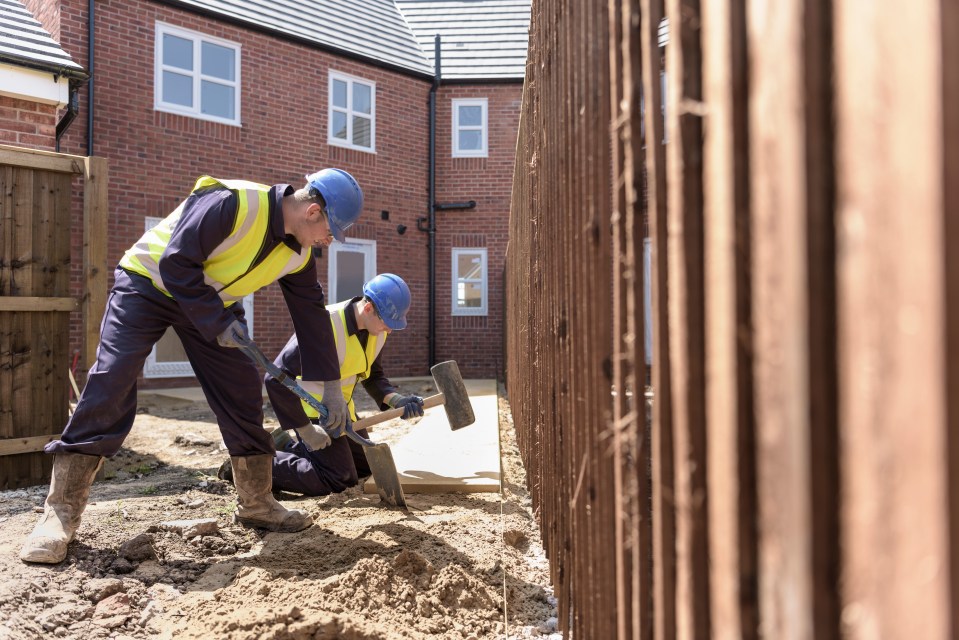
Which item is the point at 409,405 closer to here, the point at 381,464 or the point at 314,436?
the point at 381,464

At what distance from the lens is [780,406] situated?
0.68 metres

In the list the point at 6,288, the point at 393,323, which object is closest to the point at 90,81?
the point at 6,288

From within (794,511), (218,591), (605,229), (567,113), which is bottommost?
(218,591)

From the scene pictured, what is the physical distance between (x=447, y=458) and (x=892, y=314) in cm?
509

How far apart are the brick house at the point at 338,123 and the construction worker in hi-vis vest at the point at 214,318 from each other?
26.2 feet

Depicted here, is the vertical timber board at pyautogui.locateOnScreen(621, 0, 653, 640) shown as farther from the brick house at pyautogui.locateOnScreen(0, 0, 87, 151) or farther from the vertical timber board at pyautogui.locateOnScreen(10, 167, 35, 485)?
the brick house at pyautogui.locateOnScreen(0, 0, 87, 151)

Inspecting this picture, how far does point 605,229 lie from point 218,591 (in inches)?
93.1

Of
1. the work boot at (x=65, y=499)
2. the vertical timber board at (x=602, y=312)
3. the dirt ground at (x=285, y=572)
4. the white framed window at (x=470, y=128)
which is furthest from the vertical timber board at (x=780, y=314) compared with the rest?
the white framed window at (x=470, y=128)

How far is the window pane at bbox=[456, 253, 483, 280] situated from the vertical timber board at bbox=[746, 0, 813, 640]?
14.6m

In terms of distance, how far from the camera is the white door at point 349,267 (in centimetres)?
1341

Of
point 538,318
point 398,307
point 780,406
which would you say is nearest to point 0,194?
point 398,307

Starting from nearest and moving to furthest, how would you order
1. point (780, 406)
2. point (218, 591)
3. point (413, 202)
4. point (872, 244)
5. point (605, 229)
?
point (872, 244), point (780, 406), point (605, 229), point (218, 591), point (413, 202)

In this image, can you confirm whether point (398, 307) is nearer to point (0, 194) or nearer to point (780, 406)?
point (0, 194)

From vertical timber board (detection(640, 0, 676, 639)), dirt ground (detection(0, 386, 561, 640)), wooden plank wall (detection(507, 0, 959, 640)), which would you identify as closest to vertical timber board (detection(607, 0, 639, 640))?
wooden plank wall (detection(507, 0, 959, 640))
